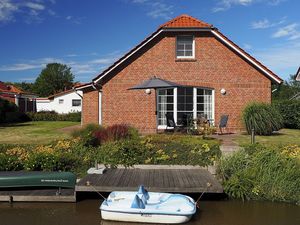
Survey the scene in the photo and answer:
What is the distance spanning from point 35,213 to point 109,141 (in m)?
4.51

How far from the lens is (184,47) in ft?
66.6

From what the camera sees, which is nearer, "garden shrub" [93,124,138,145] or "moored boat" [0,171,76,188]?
"moored boat" [0,171,76,188]

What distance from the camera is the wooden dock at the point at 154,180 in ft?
29.5

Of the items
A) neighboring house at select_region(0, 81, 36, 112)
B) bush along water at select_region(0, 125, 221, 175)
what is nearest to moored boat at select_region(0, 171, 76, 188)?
bush along water at select_region(0, 125, 221, 175)

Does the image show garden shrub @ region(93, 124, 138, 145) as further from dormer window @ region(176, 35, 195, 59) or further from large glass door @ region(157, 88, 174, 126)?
dormer window @ region(176, 35, 195, 59)

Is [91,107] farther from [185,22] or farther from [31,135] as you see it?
[185,22]

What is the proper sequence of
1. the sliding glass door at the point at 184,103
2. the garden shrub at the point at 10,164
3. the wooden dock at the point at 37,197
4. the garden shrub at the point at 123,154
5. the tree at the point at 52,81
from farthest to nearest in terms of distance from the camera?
the tree at the point at 52,81
the sliding glass door at the point at 184,103
the garden shrub at the point at 123,154
the garden shrub at the point at 10,164
the wooden dock at the point at 37,197

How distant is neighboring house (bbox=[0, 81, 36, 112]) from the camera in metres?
44.8

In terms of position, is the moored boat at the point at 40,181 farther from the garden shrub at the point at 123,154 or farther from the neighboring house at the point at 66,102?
the neighboring house at the point at 66,102

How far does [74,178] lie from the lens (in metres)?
9.77

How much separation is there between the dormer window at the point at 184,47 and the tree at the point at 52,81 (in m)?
71.0

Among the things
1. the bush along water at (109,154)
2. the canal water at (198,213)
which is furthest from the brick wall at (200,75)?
the canal water at (198,213)

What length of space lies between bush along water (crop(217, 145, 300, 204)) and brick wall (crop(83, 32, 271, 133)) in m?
9.31

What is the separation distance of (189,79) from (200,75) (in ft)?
2.03
